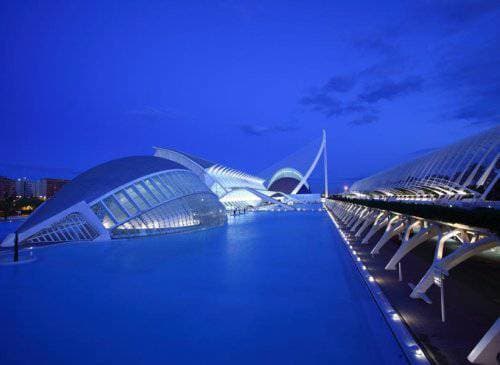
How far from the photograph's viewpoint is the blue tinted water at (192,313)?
511cm

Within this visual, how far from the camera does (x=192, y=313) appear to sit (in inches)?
266

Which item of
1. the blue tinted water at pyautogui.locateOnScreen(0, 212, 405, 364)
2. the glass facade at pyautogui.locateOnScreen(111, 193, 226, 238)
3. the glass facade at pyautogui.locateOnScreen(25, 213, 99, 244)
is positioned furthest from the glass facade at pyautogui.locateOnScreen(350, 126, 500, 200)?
the glass facade at pyautogui.locateOnScreen(25, 213, 99, 244)

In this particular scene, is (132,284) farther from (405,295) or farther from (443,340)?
(443,340)

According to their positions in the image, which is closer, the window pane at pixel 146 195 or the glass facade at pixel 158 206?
the glass facade at pixel 158 206

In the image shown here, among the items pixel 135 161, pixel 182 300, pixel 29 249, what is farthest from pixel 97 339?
pixel 135 161

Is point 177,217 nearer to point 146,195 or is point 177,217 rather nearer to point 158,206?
point 158,206

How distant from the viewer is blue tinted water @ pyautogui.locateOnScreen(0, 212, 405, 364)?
5109mm

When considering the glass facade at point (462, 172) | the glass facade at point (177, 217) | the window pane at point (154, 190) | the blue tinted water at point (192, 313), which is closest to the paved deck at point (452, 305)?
the blue tinted water at point (192, 313)

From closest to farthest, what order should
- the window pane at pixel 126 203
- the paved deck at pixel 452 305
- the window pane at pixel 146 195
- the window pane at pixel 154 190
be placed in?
the paved deck at pixel 452 305, the window pane at pixel 126 203, the window pane at pixel 146 195, the window pane at pixel 154 190

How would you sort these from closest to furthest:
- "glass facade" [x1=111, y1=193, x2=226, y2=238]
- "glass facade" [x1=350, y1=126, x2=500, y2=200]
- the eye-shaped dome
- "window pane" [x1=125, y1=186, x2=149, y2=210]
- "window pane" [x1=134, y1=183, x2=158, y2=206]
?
the eye-shaped dome
"glass facade" [x1=111, y1=193, x2=226, y2=238]
"window pane" [x1=125, y1=186, x2=149, y2=210]
"glass facade" [x1=350, y1=126, x2=500, y2=200]
"window pane" [x1=134, y1=183, x2=158, y2=206]

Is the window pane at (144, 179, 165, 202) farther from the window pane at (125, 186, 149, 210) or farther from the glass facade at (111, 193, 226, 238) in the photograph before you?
→ the window pane at (125, 186, 149, 210)

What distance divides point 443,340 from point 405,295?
238cm

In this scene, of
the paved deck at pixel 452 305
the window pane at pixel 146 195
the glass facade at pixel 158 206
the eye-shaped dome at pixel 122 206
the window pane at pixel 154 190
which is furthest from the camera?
the window pane at pixel 154 190

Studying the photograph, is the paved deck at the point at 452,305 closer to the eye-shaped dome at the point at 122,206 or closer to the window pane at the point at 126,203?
the eye-shaped dome at the point at 122,206
